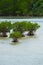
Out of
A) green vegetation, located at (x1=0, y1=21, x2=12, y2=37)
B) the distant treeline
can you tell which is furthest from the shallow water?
the distant treeline

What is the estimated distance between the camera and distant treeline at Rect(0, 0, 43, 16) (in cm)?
2636

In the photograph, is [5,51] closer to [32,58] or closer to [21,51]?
[21,51]

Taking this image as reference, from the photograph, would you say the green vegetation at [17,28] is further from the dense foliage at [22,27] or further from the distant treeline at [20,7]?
the distant treeline at [20,7]

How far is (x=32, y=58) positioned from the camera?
674 cm

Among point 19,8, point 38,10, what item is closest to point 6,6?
point 19,8

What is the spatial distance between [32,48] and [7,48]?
2.62 feet

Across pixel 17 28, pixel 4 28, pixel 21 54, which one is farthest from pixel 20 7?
pixel 21 54

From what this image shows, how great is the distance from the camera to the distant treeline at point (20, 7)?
26359mm

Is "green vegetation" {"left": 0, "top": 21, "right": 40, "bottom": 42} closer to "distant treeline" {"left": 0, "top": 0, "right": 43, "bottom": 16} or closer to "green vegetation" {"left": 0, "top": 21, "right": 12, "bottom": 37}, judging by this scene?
"green vegetation" {"left": 0, "top": 21, "right": 12, "bottom": 37}

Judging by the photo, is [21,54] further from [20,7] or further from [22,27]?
[20,7]

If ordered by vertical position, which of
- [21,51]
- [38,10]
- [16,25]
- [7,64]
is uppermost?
[38,10]

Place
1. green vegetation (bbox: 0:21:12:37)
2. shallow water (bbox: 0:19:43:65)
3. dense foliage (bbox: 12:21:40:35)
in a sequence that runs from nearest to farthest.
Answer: shallow water (bbox: 0:19:43:65) < green vegetation (bbox: 0:21:12:37) < dense foliage (bbox: 12:21:40:35)

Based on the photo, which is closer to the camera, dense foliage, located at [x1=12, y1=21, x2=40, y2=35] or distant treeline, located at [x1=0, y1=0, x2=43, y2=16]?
dense foliage, located at [x1=12, y1=21, x2=40, y2=35]

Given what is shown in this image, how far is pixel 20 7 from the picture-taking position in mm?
26828
